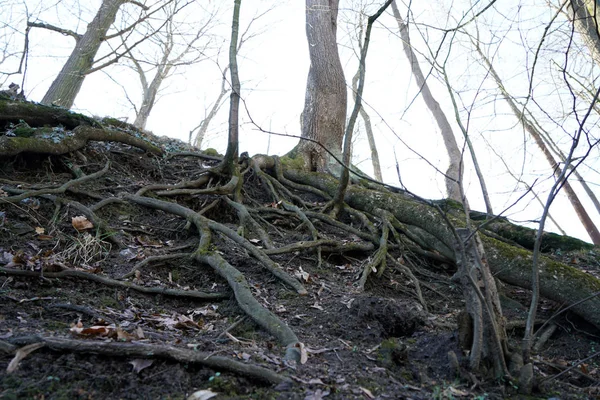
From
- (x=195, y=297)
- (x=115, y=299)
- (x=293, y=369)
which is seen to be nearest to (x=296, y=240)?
(x=195, y=297)

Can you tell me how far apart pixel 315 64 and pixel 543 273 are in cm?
588

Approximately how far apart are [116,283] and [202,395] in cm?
176

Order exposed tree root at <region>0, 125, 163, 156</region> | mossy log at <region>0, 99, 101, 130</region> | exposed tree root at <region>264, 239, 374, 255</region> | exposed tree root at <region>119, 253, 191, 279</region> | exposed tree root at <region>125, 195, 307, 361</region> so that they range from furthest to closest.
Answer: mossy log at <region>0, 99, 101, 130</region> → exposed tree root at <region>0, 125, 163, 156</region> → exposed tree root at <region>264, 239, 374, 255</region> → exposed tree root at <region>119, 253, 191, 279</region> → exposed tree root at <region>125, 195, 307, 361</region>

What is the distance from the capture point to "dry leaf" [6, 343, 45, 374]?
1.88 metres

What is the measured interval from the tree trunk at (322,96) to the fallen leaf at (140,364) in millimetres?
5799

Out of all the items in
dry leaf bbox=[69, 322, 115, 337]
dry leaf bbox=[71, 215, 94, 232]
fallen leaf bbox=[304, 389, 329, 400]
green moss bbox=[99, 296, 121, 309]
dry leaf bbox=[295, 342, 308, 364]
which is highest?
dry leaf bbox=[71, 215, 94, 232]

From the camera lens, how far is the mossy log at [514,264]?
12.9ft

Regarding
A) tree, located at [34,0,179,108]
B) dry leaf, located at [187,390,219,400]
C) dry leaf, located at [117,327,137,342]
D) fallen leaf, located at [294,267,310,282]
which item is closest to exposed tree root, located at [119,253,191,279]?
fallen leaf, located at [294,267,310,282]

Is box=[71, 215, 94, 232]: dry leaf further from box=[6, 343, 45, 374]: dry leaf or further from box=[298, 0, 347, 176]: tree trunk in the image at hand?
box=[298, 0, 347, 176]: tree trunk

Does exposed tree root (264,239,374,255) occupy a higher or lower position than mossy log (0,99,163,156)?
lower

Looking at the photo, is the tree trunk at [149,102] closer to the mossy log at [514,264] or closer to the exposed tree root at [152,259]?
the mossy log at [514,264]

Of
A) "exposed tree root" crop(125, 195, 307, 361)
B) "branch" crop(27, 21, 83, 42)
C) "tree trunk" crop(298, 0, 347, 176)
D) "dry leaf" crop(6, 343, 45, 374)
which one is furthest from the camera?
"branch" crop(27, 21, 83, 42)

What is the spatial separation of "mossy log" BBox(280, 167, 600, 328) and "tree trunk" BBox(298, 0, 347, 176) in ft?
6.79

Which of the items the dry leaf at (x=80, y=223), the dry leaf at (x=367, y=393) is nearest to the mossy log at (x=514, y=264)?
the dry leaf at (x=367, y=393)
